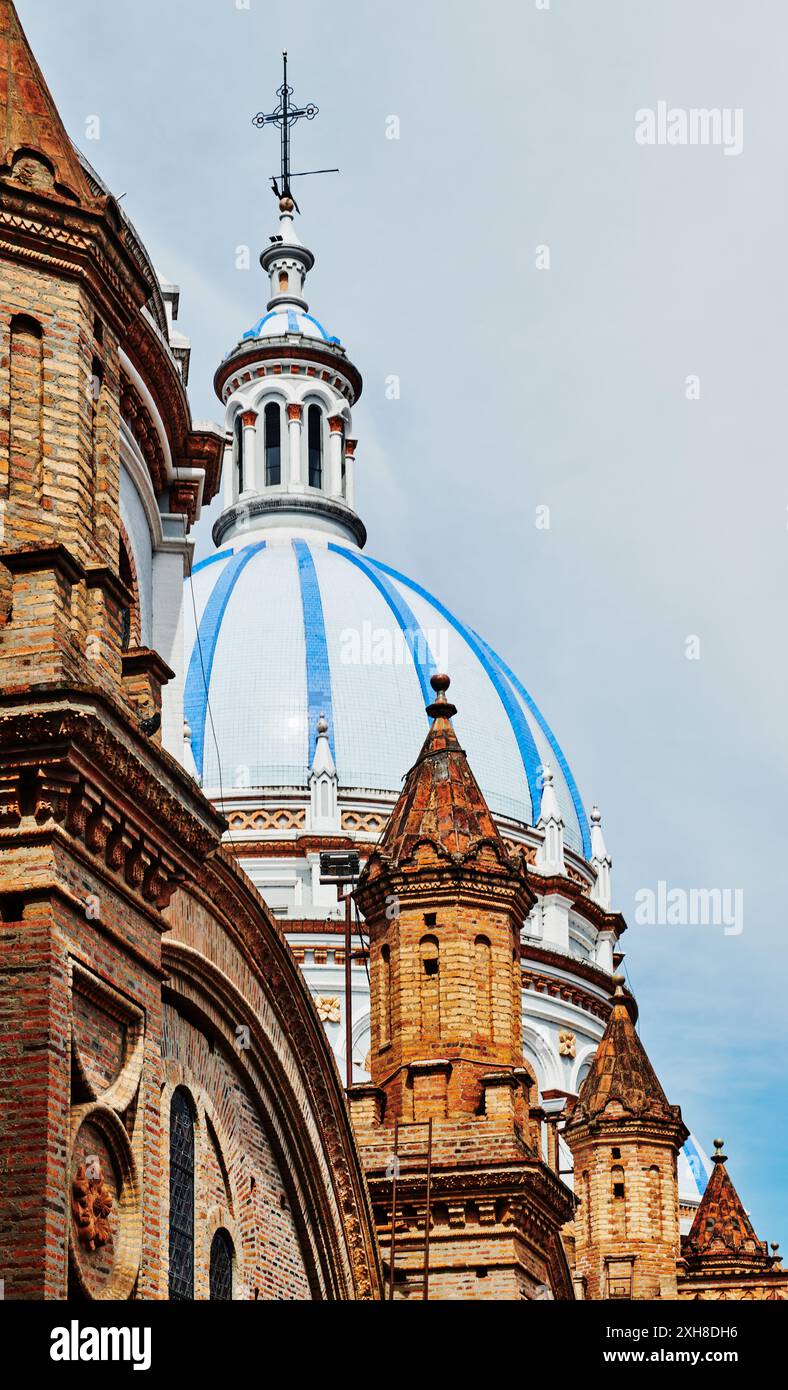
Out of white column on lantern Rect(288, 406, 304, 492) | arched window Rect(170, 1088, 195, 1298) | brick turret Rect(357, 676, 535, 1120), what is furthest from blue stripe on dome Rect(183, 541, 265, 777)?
arched window Rect(170, 1088, 195, 1298)

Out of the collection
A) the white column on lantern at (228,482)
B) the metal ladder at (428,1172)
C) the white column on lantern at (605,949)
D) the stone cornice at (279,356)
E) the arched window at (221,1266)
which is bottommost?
the arched window at (221,1266)

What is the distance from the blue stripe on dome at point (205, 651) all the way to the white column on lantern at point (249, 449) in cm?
343

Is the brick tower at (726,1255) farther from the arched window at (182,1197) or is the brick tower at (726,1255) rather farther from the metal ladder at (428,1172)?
the arched window at (182,1197)

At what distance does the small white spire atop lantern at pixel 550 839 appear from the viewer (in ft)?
159

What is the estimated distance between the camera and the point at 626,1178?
33.7 metres

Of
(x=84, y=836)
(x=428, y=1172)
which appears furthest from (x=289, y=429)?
(x=84, y=836)

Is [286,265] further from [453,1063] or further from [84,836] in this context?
[84,836]

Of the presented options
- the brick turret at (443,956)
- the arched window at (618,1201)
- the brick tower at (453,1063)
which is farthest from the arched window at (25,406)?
the arched window at (618,1201)

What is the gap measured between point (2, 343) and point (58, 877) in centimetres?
363

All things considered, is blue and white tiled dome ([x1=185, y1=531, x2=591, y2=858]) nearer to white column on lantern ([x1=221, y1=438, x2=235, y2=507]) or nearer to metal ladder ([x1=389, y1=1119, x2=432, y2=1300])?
white column on lantern ([x1=221, y1=438, x2=235, y2=507])

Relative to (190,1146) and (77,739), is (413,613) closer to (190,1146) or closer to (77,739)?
(190,1146)

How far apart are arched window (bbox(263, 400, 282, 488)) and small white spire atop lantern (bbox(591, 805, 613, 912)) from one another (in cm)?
1208

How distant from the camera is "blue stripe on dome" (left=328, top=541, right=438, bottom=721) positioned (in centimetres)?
4925
